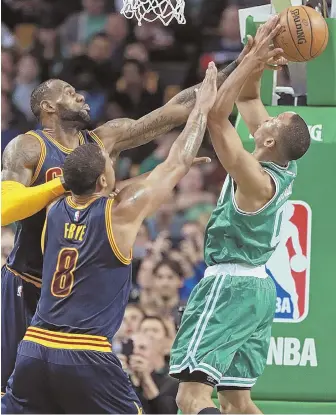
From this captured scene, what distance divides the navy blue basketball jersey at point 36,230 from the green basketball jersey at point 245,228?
3.29 ft

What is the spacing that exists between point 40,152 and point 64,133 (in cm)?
30

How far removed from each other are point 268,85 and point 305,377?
198cm

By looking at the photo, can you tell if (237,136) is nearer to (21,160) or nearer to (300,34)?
(300,34)

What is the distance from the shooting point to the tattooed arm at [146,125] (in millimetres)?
6082

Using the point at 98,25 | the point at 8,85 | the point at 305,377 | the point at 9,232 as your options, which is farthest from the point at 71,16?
the point at 305,377

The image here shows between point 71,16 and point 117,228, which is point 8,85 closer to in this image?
point 71,16

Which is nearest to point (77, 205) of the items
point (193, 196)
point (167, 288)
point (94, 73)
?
point (167, 288)

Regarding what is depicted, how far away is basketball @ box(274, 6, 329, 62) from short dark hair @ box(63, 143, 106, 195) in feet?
4.27

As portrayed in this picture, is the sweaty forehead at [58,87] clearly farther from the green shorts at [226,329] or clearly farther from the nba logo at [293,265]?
the nba logo at [293,265]

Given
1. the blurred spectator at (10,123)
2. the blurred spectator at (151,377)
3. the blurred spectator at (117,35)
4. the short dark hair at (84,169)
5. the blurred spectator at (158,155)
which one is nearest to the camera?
the short dark hair at (84,169)

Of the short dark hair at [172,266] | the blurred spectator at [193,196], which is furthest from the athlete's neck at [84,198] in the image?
the blurred spectator at [193,196]

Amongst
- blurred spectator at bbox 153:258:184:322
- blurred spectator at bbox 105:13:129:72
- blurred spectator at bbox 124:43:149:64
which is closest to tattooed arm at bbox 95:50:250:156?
blurred spectator at bbox 153:258:184:322

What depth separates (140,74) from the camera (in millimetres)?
10203

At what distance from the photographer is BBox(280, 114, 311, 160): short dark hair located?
5387 mm
